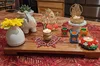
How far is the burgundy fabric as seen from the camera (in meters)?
0.94

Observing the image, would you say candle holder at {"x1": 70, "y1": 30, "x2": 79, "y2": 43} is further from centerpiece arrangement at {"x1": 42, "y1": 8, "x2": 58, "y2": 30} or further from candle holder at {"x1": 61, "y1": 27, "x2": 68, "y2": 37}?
centerpiece arrangement at {"x1": 42, "y1": 8, "x2": 58, "y2": 30}

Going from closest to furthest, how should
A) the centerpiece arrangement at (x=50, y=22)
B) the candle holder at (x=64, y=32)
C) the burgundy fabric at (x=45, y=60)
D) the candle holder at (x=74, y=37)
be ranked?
the burgundy fabric at (x=45, y=60), the candle holder at (x=74, y=37), the candle holder at (x=64, y=32), the centerpiece arrangement at (x=50, y=22)

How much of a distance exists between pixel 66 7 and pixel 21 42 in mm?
1888

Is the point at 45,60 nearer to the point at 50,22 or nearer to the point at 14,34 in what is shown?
the point at 14,34

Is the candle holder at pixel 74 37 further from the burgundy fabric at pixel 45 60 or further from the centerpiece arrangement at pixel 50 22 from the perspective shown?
the centerpiece arrangement at pixel 50 22

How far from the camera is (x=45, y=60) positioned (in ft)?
3.23

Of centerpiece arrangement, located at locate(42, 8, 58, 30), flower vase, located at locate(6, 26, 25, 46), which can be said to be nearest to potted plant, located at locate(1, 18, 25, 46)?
flower vase, located at locate(6, 26, 25, 46)

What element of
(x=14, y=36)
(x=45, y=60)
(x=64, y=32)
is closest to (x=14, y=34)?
(x=14, y=36)

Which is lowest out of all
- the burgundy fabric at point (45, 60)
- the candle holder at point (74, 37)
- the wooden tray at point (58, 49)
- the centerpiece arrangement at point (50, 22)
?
the burgundy fabric at point (45, 60)

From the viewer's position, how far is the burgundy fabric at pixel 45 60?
0.94 meters

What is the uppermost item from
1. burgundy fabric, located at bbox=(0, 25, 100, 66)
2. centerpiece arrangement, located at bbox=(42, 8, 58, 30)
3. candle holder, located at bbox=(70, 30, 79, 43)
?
centerpiece arrangement, located at bbox=(42, 8, 58, 30)

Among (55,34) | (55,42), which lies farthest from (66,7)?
(55,42)

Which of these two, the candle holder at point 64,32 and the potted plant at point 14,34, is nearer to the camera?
the potted plant at point 14,34

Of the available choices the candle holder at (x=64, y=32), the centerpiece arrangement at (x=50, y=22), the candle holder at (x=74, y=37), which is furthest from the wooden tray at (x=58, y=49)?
the centerpiece arrangement at (x=50, y=22)
